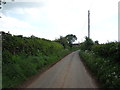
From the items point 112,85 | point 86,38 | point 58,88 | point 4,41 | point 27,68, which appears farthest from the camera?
point 86,38

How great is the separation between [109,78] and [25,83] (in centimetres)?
483

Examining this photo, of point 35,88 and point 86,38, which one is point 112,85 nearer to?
point 35,88

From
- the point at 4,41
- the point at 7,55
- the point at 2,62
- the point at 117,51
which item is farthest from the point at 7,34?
the point at 117,51

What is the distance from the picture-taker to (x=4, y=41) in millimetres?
20000

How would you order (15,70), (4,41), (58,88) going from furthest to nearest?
(4,41), (15,70), (58,88)

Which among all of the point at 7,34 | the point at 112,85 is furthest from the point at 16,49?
the point at 112,85

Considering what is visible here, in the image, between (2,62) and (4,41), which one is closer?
(2,62)

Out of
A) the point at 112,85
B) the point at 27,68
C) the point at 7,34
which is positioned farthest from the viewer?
the point at 7,34

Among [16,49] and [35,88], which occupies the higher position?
[16,49]

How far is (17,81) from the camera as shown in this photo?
14109 millimetres

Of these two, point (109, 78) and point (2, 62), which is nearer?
point (109, 78)

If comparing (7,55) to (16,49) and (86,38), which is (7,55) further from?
(86,38)

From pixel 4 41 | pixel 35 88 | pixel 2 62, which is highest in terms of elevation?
pixel 4 41

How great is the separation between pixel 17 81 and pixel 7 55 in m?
4.66
